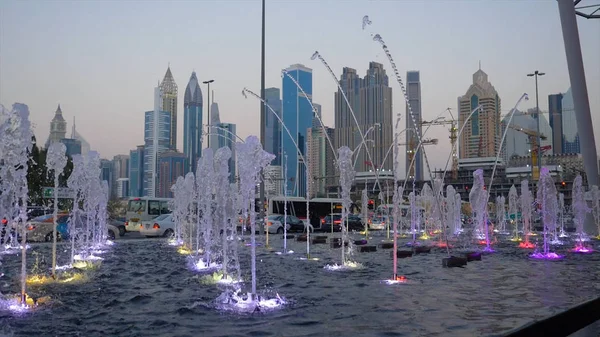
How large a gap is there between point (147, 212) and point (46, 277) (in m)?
27.3

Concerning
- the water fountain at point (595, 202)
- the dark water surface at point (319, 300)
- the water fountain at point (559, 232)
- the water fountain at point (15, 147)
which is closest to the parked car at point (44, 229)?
the dark water surface at point (319, 300)

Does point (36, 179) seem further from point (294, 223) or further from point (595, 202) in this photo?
point (595, 202)

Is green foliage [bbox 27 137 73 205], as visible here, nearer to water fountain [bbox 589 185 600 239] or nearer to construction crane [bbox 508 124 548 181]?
water fountain [bbox 589 185 600 239]

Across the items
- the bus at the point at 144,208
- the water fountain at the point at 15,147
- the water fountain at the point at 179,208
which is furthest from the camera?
the bus at the point at 144,208

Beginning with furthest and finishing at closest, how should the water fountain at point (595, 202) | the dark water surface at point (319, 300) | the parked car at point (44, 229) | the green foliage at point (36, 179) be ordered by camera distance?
1. the green foliage at point (36, 179)
2. the water fountain at point (595, 202)
3. the parked car at point (44, 229)
4. the dark water surface at point (319, 300)

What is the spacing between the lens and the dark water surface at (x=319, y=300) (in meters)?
7.10

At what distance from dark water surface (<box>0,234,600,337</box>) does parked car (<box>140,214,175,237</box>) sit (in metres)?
14.1

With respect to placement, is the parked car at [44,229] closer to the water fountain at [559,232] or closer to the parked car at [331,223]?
the parked car at [331,223]

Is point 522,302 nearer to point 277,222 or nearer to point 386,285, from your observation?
point 386,285

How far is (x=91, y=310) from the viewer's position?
27.2ft

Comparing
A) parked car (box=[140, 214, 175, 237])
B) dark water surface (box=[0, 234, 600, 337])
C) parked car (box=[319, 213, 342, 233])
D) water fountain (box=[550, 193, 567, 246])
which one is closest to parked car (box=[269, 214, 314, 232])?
parked car (box=[319, 213, 342, 233])

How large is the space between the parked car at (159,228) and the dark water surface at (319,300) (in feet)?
46.3

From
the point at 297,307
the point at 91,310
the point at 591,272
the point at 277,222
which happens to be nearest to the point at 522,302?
the point at 297,307

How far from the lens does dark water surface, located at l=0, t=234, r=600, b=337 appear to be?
7098 millimetres
